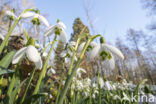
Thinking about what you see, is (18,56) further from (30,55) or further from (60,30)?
(60,30)

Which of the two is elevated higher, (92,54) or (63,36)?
(63,36)

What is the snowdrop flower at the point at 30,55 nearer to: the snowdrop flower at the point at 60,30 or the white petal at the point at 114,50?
the snowdrop flower at the point at 60,30

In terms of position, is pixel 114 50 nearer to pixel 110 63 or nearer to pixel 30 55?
pixel 110 63

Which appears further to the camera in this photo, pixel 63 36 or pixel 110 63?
pixel 63 36

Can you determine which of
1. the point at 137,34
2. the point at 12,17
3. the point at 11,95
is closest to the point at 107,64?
the point at 11,95

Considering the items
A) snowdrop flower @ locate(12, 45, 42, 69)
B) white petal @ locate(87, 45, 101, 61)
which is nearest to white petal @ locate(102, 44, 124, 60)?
white petal @ locate(87, 45, 101, 61)

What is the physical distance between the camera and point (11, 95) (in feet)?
2.40

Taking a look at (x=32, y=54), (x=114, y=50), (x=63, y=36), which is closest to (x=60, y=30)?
(x=63, y=36)

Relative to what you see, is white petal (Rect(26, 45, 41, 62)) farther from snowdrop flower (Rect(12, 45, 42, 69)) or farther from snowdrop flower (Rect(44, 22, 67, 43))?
snowdrop flower (Rect(44, 22, 67, 43))

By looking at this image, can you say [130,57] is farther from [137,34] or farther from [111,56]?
[111,56]

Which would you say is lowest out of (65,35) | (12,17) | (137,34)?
(65,35)

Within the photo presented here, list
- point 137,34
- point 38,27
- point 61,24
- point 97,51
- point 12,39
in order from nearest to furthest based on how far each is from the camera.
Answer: point 97,51, point 61,24, point 38,27, point 12,39, point 137,34

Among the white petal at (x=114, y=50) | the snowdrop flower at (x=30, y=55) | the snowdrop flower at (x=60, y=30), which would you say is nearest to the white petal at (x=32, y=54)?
the snowdrop flower at (x=30, y=55)

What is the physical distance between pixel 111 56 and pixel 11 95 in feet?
2.27
